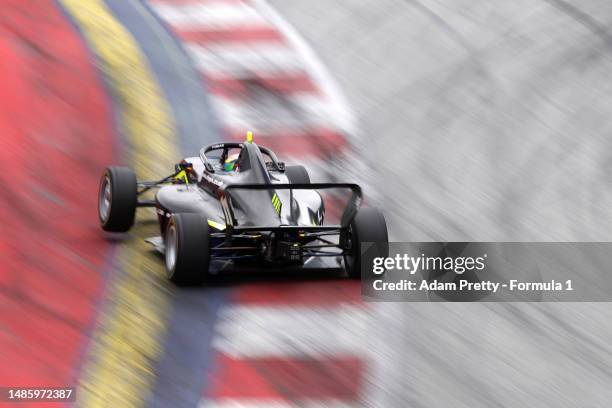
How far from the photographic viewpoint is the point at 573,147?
18375mm

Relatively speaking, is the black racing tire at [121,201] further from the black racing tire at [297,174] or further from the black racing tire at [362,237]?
the black racing tire at [362,237]

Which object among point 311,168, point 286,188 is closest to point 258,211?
point 286,188

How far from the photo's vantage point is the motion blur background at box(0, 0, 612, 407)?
1137cm

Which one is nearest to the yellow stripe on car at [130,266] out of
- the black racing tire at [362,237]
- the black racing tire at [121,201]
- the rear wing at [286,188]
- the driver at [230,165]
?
the black racing tire at [121,201]

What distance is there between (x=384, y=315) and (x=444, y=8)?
1087 centimetres

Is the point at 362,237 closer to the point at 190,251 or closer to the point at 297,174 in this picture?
the point at 190,251

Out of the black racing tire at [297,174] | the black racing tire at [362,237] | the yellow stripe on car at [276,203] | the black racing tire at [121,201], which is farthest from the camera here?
the black racing tire at [297,174]

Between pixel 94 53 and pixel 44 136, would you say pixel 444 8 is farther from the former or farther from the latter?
pixel 44 136

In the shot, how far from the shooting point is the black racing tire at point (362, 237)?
13.4 metres

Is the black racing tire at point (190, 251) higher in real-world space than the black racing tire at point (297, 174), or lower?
lower

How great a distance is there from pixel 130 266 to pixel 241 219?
4.27 feet

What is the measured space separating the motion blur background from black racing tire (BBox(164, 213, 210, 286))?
0.19m

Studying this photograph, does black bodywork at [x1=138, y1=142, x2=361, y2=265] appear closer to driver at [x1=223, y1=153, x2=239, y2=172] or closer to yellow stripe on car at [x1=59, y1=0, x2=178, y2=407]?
driver at [x1=223, y1=153, x2=239, y2=172]

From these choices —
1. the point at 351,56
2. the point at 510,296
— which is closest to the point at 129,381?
the point at 510,296
